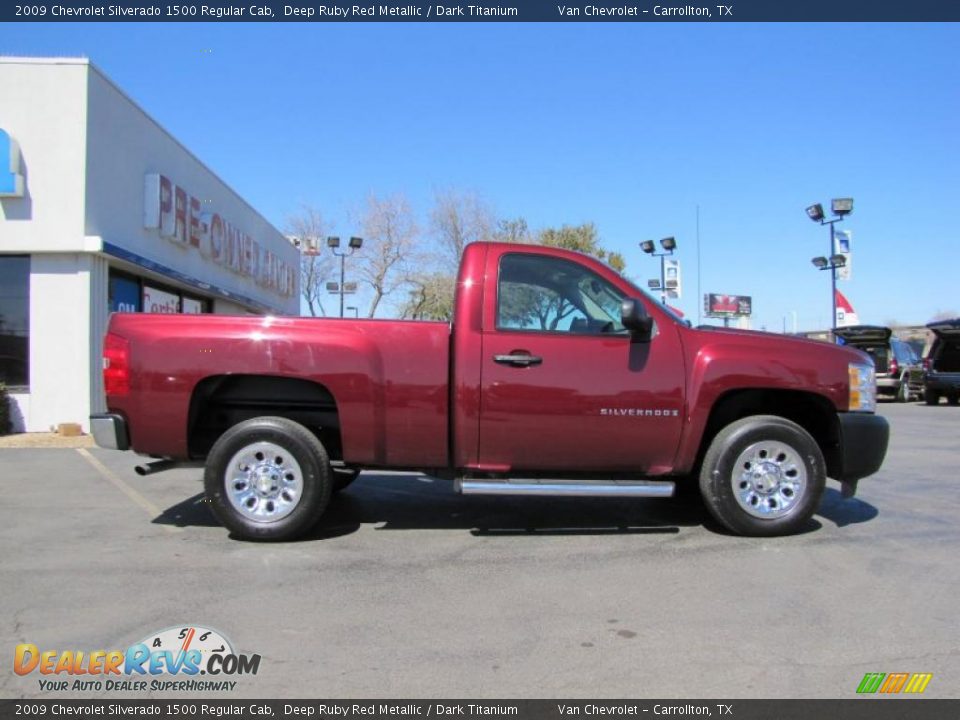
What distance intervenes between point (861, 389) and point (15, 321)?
12763 millimetres

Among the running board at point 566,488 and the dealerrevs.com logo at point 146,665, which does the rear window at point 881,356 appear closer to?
the running board at point 566,488

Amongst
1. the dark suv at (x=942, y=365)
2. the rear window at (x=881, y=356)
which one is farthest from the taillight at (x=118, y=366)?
the rear window at (x=881, y=356)

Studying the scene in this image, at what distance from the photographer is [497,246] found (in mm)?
5406

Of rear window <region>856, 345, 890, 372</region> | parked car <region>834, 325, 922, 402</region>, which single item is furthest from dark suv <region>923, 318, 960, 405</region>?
rear window <region>856, 345, 890, 372</region>

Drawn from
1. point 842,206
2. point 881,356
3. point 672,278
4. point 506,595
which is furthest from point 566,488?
point 672,278

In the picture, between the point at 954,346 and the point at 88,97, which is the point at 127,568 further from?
the point at 954,346

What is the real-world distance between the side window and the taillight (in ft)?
9.03

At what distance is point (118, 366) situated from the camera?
514 cm

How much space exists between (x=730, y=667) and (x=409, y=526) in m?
3.03

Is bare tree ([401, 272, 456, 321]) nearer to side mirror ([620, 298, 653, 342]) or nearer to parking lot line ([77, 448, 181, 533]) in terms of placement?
parking lot line ([77, 448, 181, 533])

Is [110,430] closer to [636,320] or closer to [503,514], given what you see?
[503,514]

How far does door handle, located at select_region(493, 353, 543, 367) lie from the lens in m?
5.08

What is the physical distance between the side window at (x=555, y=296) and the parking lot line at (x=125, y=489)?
125 inches
